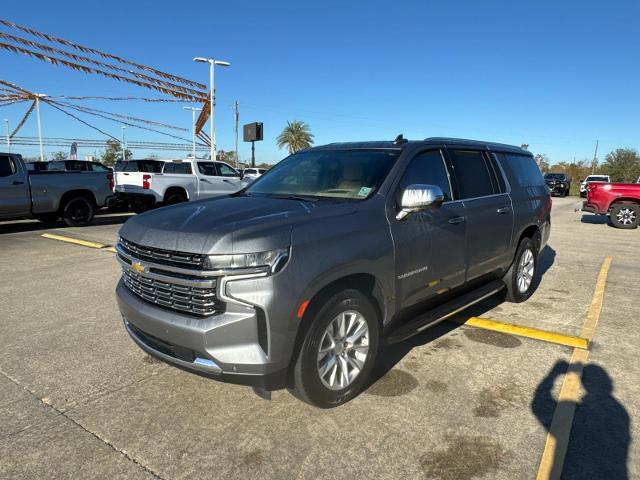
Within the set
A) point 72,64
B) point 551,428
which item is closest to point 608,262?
point 551,428

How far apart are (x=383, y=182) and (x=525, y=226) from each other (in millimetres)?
2717

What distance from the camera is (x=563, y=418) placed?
2992 mm

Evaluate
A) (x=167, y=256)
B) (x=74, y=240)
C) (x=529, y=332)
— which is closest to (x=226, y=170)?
(x=74, y=240)

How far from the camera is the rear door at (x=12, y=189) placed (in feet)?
35.2

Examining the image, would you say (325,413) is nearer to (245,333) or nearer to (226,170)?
(245,333)

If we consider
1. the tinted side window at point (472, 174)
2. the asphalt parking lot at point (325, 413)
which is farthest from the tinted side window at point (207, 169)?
the tinted side window at point (472, 174)

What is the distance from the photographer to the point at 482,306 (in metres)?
5.40

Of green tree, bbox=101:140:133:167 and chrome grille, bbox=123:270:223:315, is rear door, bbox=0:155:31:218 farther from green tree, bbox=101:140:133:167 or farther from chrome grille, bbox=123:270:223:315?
green tree, bbox=101:140:133:167

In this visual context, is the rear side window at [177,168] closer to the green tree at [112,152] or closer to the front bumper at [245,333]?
the front bumper at [245,333]

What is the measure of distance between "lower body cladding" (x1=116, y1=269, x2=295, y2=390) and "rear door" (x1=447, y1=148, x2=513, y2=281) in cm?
233

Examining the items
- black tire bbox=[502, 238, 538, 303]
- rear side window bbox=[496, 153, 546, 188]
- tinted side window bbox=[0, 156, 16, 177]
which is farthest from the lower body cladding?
tinted side window bbox=[0, 156, 16, 177]

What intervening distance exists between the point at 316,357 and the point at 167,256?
3.62 feet

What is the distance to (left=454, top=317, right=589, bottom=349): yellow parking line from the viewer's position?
4.29m

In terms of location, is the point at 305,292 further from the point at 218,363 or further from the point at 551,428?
the point at 551,428
